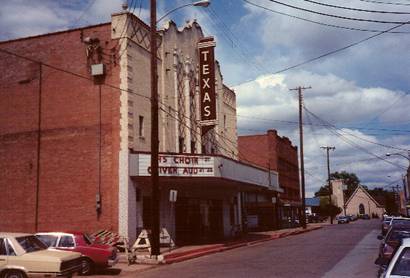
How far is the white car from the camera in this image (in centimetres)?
739

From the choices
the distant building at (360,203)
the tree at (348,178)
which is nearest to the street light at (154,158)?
the distant building at (360,203)

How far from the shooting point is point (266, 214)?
5584 cm

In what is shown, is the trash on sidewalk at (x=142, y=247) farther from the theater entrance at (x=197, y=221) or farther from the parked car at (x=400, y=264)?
the parked car at (x=400, y=264)

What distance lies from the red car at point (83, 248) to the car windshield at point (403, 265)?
11.6 m

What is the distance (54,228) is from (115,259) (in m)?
9.53

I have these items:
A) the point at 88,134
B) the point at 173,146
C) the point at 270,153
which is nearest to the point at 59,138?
the point at 88,134

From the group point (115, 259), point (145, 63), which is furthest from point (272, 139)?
point (115, 259)

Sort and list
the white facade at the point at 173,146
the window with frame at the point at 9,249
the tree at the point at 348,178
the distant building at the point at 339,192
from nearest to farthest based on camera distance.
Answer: the window with frame at the point at 9,249
the white facade at the point at 173,146
the distant building at the point at 339,192
the tree at the point at 348,178

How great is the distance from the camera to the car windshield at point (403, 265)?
741 centimetres

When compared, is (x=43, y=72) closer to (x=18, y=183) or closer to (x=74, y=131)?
(x=74, y=131)

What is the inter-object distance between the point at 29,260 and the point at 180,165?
572 inches

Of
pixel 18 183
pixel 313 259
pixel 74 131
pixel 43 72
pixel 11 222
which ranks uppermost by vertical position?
pixel 43 72

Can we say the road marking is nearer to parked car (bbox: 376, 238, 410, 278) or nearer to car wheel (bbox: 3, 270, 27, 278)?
parked car (bbox: 376, 238, 410, 278)

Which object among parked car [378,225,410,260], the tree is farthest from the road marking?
the tree
